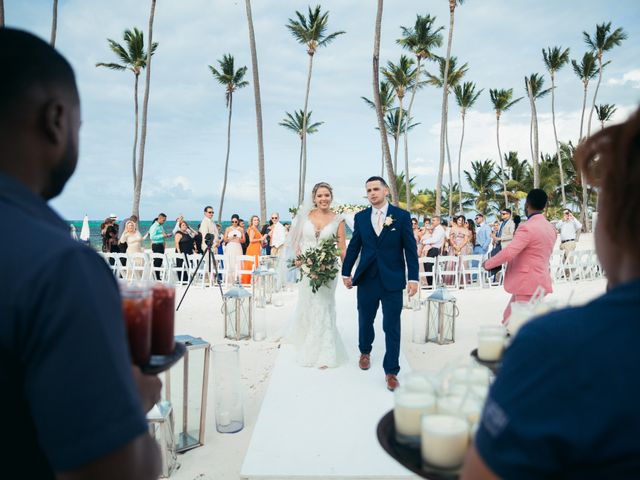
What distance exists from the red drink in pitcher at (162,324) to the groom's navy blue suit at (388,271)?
13.1 ft

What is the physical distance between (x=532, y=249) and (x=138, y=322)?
15.2 feet

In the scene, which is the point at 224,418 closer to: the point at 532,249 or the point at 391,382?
the point at 391,382

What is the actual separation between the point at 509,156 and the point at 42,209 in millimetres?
53699

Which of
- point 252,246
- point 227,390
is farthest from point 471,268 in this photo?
point 227,390

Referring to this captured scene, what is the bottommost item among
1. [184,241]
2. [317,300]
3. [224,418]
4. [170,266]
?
[224,418]

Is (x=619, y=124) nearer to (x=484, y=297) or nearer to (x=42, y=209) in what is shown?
(x=42, y=209)

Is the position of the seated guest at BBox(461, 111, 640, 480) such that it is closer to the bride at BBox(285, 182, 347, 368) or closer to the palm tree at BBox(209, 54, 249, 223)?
the bride at BBox(285, 182, 347, 368)

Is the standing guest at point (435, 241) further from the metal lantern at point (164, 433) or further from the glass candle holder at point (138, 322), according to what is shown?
the glass candle holder at point (138, 322)

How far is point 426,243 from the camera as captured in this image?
1367 centimetres

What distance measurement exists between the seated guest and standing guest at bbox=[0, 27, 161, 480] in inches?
25.7

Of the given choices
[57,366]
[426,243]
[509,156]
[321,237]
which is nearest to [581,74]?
[509,156]

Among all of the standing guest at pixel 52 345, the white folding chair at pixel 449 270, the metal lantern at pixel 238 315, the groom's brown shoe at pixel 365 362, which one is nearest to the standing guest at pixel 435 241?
the white folding chair at pixel 449 270

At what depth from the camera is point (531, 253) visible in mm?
4988

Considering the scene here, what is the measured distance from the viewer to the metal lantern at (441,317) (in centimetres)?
738
